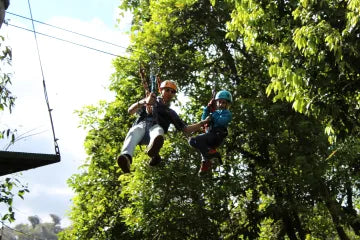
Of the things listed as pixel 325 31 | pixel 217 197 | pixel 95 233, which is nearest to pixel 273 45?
pixel 325 31

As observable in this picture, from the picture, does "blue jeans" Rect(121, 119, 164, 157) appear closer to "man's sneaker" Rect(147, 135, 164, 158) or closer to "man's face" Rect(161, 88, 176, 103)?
"man's sneaker" Rect(147, 135, 164, 158)

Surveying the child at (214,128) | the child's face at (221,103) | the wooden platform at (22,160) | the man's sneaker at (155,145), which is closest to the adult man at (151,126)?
the man's sneaker at (155,145)

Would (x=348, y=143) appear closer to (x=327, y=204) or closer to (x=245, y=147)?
(x=327, y=204)

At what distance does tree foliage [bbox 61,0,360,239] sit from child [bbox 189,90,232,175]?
96 cm

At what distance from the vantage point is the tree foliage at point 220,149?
34.7ft

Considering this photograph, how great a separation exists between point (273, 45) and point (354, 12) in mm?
1739

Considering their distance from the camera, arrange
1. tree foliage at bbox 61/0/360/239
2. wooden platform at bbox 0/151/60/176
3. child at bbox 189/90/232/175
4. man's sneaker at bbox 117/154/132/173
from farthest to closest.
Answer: tree foliage at bbox 61/0/360/239
child at bbox 189/90/232/175
man's sneaker at bbox 117/154/132/173
wooden platform at bbox 0/151/60/176

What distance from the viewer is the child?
25.2 feet

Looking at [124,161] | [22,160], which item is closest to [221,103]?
[124,161]

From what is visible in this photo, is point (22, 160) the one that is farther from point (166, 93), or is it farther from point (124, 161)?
point (166, 93)

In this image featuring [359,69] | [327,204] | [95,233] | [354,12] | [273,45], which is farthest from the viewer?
[95,233]

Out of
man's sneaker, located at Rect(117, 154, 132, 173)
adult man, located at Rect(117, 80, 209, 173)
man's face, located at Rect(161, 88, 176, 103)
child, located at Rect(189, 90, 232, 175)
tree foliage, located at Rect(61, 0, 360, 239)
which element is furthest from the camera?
tree foliage, located at Rect(61, 0, 360, 239)

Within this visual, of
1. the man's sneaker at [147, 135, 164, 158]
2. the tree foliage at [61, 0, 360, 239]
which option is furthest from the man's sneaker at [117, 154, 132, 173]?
the tree foliage at [61, 0, 360, 239]

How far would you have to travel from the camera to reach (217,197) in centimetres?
1084
